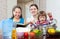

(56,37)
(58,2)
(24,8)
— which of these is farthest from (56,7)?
(56,37)

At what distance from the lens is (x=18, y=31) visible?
1.13 meters

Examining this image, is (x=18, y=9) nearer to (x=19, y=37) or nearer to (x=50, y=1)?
(x=19, y=37)

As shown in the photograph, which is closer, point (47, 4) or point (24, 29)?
point (24, 29)

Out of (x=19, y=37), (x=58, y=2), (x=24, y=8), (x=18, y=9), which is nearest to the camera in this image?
(x=19, y=37)

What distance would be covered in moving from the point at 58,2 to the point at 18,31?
1565mm

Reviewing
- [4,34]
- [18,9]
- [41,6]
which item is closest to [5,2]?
[41,6]

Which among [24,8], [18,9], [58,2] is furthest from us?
[24,8]

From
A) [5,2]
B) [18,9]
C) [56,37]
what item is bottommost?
[56,37]

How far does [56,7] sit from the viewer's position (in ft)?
8.59

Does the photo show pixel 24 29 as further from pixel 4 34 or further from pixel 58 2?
pixel 58 2

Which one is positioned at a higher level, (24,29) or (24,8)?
(24,8)

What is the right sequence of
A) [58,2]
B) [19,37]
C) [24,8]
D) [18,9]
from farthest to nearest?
1. [24,8]
2. [58,2]
3. [18,9]
4. [19,37]

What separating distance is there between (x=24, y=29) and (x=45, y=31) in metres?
0.14

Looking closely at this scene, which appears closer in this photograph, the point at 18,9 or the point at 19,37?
the point at 19,37
